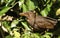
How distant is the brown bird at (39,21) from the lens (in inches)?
79.5

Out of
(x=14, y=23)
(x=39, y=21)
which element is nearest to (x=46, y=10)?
(x=39, y=21)

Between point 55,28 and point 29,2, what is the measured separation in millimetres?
403

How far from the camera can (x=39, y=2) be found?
2111 mm

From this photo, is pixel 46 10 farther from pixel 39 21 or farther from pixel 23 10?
pixel 23 10

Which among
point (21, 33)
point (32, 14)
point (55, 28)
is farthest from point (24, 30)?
point (55, 28)

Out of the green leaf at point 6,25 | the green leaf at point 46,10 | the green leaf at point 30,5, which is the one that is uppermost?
the green leaf at point 30,5

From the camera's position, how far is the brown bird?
6.63 ft

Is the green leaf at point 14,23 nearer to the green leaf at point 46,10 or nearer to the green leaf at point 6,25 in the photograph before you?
the green leaf at point 6,25

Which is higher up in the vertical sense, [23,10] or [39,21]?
[23,10]

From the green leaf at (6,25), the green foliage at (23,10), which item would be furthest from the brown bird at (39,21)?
the green leaf at (6,25)

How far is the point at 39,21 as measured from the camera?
6.69 ft

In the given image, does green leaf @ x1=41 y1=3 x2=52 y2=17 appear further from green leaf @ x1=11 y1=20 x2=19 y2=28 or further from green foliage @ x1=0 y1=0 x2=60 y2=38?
green leaf @ x1=11 y1=20 x2=19 y2=28

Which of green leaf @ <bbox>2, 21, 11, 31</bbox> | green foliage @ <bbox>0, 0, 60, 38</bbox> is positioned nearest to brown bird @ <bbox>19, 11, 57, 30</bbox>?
green foliage @ <bbox>0, 0, 60, 38</bbox>

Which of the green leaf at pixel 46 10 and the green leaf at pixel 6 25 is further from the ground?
the green leaf at pixel 46 10
